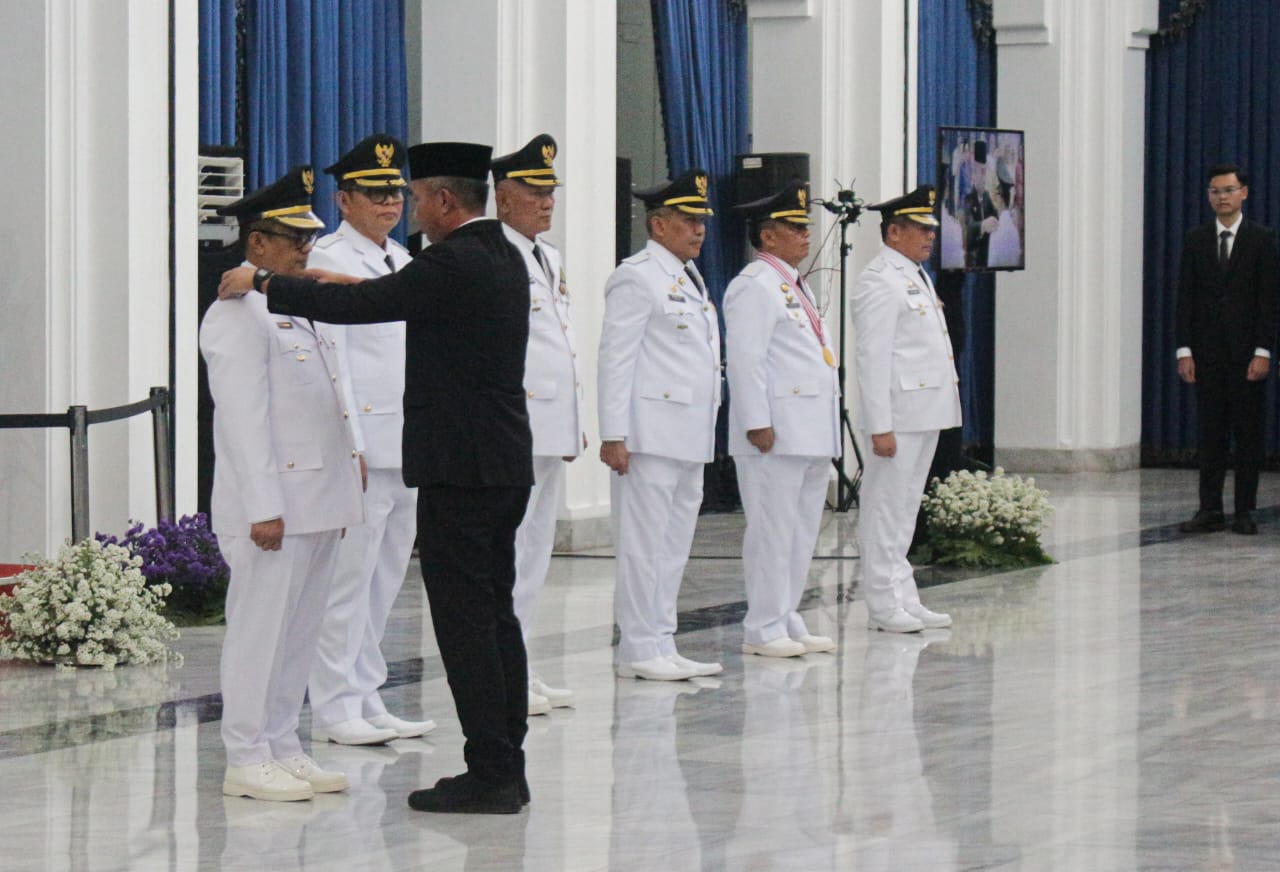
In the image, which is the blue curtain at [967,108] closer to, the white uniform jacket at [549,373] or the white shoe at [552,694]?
the white uniform jacket at [549,373]

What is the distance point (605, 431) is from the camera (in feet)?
20.5

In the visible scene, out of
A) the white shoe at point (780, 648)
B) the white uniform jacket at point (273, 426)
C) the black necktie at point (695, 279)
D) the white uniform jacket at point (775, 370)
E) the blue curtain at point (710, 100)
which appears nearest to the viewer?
the white uniform jacket at point (273, 426)

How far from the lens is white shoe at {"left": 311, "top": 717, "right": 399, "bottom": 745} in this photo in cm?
530

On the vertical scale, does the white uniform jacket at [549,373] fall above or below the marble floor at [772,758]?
above

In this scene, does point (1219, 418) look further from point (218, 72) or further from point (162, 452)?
point (162, 452)

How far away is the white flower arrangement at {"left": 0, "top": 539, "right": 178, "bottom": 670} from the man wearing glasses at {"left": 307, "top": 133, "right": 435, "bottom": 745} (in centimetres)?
134

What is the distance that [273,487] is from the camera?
15.0 ft

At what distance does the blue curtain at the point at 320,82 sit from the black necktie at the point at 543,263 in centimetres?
320

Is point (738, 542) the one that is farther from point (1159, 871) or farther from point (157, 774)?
point (1159, 871)

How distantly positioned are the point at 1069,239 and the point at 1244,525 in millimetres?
4111

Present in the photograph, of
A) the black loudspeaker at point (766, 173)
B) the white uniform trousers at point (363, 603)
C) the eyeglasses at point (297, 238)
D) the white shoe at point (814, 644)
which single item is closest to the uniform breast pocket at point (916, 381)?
the white shoe at point (814, 644)

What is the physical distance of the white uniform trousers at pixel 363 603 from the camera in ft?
17.3

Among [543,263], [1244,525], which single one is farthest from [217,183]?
[1244,525]

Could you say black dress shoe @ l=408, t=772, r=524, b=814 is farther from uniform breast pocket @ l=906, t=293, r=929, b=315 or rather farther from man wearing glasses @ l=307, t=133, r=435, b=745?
uniform breast pocket @ l=906, t=293, r=929, b=315
